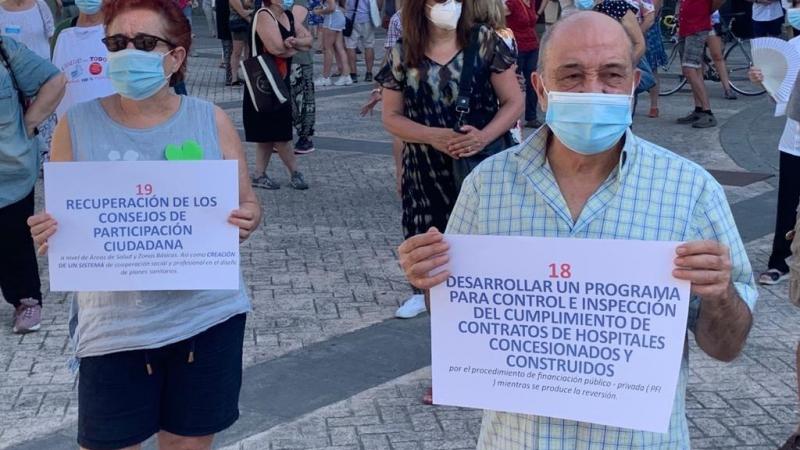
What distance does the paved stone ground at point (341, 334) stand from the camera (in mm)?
4664

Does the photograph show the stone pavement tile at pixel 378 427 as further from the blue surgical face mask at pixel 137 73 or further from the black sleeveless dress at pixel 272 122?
the black sleeveless dress at pixel 272 122

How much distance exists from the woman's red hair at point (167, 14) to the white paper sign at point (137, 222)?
43 centimetres

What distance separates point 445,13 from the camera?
486cm

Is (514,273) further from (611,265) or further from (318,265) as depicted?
(318,265)

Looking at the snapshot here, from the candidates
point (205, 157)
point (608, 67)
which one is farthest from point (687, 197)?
point (205, 157)

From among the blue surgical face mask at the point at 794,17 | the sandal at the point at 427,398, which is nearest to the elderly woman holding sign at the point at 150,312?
the sandal at the point at 427,398

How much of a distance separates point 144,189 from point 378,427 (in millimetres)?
1972

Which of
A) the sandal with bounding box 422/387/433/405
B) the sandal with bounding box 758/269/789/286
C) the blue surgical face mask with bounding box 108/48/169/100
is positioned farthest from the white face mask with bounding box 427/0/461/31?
the sandal with bounding box 758/269/789/286

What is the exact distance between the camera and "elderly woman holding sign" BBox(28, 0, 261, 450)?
10.3 ft

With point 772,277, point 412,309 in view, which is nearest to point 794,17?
point 772,277

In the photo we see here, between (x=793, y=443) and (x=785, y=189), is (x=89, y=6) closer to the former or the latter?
(x=785, y=189)

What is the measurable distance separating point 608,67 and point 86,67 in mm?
5245

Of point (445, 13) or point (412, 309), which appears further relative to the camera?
point (412, 309)

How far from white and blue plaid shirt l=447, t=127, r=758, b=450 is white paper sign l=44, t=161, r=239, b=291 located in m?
0.92
